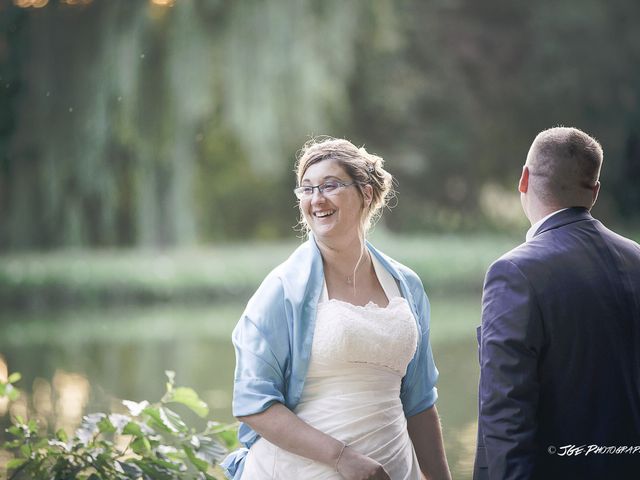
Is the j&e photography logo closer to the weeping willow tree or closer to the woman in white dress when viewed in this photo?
the woman in white dress

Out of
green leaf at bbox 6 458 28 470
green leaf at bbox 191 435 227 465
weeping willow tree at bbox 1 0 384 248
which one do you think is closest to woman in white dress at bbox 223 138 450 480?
green leaf at bbox 191 435 227 465

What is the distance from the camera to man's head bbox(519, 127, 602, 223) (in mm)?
2367

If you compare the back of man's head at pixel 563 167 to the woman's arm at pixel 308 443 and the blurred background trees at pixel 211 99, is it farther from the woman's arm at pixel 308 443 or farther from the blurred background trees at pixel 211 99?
the blurred background trees at pixel 211 99

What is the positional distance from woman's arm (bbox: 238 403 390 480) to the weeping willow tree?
957 cm

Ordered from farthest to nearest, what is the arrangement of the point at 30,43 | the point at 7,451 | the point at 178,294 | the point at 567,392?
the point at 178,294 < the point at 30,43 < the point at 7,451 < the point at 567,392

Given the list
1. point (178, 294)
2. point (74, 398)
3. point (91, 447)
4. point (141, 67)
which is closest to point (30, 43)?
point (141, 67)

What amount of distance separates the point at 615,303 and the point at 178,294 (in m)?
12.9

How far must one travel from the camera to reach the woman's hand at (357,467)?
2457 millimetres

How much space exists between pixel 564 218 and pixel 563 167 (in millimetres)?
119

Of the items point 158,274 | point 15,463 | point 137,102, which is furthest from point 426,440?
point 158,274

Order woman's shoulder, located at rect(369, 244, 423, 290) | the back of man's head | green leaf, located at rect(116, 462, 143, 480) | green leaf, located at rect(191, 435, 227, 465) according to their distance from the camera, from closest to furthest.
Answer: the back of man's head
woman's shoulder, located at rect(369, 244, 423, 290)
green leaf, located at rect(116, 462, 143, 480)
green leaf, located at rect(191, 435, 227, 465)

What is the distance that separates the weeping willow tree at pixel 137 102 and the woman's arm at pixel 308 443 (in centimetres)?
957

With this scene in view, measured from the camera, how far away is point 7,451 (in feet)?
15.9

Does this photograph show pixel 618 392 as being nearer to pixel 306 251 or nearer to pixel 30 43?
pixel 306 251
